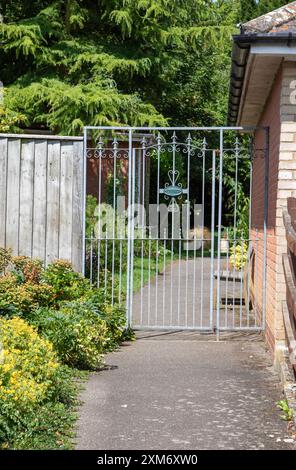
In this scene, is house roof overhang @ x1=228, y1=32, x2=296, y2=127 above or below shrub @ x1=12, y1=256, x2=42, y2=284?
above

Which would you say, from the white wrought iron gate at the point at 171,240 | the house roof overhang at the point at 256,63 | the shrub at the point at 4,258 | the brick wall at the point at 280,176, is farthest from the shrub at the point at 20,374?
the house roof overhang at the point at 256,63

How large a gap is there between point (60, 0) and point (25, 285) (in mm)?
15840

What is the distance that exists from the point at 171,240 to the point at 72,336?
16.0 feet

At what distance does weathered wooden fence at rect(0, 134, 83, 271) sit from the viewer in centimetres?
1128

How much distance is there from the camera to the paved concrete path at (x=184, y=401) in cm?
623

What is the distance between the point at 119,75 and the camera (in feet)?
79.0

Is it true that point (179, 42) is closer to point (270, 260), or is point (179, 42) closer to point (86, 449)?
point (270, 260)

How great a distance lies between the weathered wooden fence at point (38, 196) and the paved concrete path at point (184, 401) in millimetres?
1871

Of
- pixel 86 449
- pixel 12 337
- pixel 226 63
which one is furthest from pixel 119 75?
pixel 86 449

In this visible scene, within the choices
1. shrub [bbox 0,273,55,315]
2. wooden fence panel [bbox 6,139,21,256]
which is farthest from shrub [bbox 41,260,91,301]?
wooden fence panel [bbox 6,139,21,256]

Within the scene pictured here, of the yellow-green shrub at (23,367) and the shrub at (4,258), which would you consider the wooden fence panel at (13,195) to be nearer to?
the shrub at (4,258)

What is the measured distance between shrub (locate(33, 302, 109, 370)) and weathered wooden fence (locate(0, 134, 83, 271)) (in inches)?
76.8

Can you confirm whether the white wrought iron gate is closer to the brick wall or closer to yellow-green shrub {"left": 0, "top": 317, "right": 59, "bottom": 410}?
the brick wall
